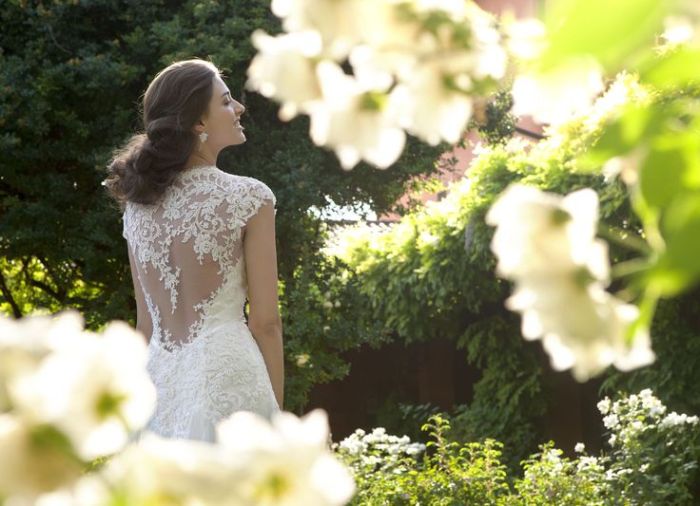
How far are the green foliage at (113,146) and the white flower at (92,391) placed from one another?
278 inches

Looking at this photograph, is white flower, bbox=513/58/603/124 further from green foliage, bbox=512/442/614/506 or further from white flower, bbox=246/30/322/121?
green foliage, bbox=512/442/614/506

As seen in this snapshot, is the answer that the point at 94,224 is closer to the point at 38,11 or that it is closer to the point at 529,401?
the point at 38,11

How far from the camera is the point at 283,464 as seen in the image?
0.59 metres

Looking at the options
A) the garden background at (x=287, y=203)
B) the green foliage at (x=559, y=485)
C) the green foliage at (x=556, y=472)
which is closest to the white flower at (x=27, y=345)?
the green foliage at (x=556, y=472)

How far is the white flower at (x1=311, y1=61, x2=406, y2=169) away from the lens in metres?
0.78

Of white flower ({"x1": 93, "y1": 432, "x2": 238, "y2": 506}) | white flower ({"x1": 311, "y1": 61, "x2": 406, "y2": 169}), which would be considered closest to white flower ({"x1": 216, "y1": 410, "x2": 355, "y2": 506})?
white flower ({"x1": 93, "y1": 432, "x2": 238, "y2": 506})

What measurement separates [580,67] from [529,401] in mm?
7638

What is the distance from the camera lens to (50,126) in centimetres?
800

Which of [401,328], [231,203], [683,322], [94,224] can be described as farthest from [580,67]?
[401,328]

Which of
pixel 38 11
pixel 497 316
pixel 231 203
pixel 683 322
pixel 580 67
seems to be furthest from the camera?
pixel 497 316

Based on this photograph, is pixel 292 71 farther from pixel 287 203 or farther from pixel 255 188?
pixel 287 203

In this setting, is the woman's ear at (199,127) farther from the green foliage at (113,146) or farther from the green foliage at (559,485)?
the green foliage at (113,146)

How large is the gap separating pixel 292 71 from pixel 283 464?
0.94 feet

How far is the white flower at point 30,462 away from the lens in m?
0.61
